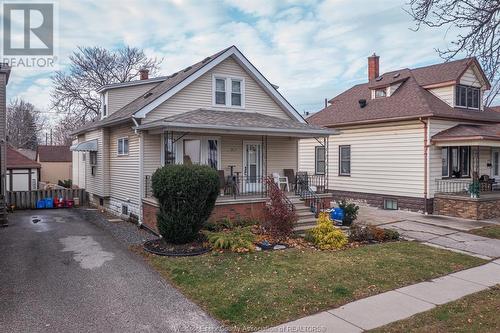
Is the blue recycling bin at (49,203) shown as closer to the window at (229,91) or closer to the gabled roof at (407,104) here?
the window at (229,91)

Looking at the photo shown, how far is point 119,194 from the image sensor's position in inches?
606

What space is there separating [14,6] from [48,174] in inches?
1210

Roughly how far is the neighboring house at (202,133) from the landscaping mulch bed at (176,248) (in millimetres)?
2131

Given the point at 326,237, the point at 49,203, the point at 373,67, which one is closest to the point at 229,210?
the point at 326,237

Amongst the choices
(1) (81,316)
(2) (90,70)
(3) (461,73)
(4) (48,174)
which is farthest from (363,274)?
(4) (48,174)

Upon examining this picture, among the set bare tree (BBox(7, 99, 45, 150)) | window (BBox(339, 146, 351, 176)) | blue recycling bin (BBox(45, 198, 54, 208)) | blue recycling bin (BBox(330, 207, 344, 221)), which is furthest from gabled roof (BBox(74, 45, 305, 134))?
bare tree (BBox(7, 99, 45, 150))

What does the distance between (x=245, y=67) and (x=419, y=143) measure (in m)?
7.86

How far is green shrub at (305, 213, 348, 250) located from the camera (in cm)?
984

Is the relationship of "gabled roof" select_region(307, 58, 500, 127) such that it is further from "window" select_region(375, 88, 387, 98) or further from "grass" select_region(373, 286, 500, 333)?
"grass" select_region(373, 286, 500, 333)

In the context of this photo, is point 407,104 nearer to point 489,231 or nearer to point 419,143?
point 419,143

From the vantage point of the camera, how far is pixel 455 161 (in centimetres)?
1705

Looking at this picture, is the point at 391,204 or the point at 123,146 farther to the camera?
the point at 391,204

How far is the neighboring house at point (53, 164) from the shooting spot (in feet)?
129

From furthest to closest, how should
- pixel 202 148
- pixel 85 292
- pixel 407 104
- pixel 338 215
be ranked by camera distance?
pixel 407 104 < pixel 202 148 < pixel 338 215 < pixel 85 292
